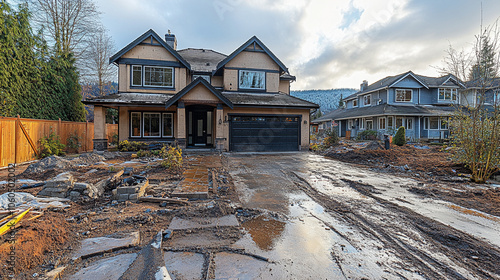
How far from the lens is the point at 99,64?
2380 cm

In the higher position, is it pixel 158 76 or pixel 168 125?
pixel 158 76

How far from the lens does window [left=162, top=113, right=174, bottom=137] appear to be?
14.6m

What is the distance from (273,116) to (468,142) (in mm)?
9642

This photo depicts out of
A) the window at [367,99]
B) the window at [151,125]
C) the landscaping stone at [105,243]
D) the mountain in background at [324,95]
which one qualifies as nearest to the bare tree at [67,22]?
the window at [151,125]

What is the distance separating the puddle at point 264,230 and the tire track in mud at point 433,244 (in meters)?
1.09

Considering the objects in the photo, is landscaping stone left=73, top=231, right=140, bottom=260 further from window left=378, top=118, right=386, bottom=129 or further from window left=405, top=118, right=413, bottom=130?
window left=405, top=118, right=413, bottom=130

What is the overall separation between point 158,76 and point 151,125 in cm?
336

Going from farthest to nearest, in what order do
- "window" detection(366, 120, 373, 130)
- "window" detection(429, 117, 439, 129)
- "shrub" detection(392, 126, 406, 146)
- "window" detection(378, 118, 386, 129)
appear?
"window" detection(366, 120, 373, 130), "window" detection(378, 118, 386, 129), "window" detection(429, 117, 439, 129), "shrub" detection(392, 126, 406, 146)

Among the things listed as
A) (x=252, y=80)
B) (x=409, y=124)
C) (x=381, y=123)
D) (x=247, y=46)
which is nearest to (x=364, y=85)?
(x=381, y=123)

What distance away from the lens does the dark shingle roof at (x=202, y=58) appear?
1699cm

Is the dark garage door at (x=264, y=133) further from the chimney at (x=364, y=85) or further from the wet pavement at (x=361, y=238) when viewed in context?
the chimney at (x=364, y=85)

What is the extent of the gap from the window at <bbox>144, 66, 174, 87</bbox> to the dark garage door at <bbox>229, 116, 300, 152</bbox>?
203 inches

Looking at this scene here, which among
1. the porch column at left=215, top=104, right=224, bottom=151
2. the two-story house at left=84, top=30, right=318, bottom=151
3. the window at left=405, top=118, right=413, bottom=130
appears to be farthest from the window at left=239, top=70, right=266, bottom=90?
the window at left=405, top=118, right=413, bottom=130

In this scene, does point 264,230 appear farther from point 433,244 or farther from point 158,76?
point 158,76
